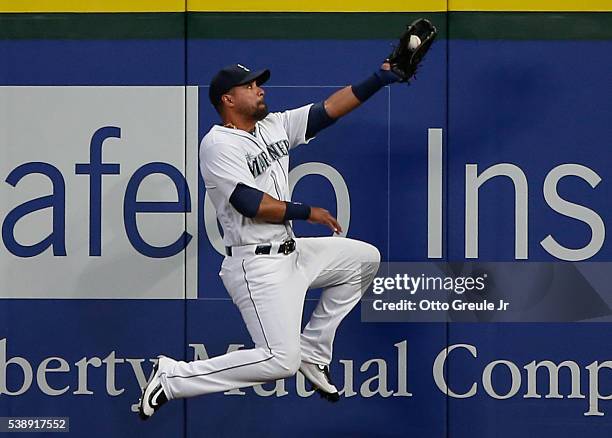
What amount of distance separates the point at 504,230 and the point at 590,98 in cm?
76

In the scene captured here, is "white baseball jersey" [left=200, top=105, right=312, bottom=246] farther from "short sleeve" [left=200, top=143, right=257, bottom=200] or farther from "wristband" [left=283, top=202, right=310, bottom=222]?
"wristband" [left=283, top=202, right=310, bottom=222]

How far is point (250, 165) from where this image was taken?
5219 millimetres

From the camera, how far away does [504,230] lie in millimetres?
5918

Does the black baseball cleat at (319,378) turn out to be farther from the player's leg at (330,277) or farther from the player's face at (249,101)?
the player's face at (249,101)

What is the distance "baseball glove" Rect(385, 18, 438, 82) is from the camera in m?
5.16

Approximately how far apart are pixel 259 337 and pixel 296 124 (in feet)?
3.15

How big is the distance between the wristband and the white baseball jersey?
0.17 m

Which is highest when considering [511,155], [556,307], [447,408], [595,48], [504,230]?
[595,48]

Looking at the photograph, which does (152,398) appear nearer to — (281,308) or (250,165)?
(281,308)

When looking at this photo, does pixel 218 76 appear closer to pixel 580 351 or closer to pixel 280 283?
pixel 280 283

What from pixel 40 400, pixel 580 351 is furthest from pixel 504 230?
pixel 40 400

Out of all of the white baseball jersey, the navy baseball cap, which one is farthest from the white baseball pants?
the navy baseball cap

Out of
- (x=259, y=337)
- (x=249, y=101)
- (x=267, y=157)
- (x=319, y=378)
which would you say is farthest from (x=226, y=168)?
(x=319, y=378)

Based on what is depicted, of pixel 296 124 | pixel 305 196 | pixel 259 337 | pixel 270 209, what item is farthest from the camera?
pixel 305 196
